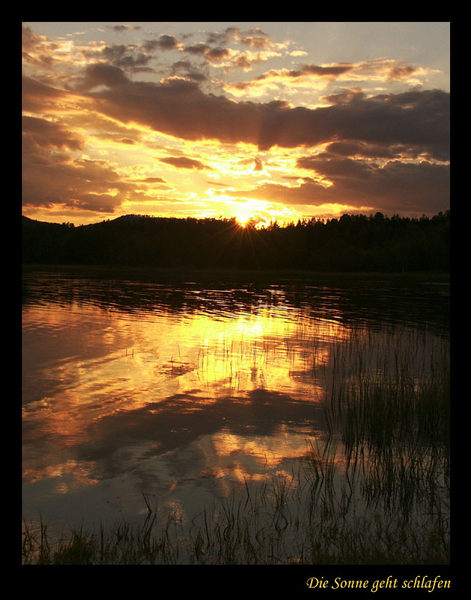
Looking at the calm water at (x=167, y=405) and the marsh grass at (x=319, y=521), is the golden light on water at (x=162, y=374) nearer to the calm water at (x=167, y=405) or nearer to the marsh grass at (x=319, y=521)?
the calm water at (x=167, y=405)

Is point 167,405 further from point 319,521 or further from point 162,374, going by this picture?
point 319,521

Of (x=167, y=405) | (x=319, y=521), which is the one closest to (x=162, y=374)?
(x=167, y=405)

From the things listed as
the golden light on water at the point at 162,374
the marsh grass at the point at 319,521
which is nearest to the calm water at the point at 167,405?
the golden light on water at the point at 162,374

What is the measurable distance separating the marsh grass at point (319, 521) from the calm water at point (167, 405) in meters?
0.52

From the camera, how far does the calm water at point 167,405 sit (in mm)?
9258

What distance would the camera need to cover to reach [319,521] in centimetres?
813

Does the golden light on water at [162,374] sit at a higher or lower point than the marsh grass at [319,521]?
higher

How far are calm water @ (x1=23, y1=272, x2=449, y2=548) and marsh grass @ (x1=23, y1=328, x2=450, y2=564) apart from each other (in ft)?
1.70

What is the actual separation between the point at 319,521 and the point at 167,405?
7254 mm

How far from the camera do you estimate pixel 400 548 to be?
23.2 ft

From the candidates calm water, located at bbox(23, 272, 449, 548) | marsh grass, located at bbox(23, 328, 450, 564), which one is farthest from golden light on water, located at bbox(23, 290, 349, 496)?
marsh grass, located at bbox(23, 328, 450, 564)

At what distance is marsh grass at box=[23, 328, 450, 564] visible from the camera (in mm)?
6930
